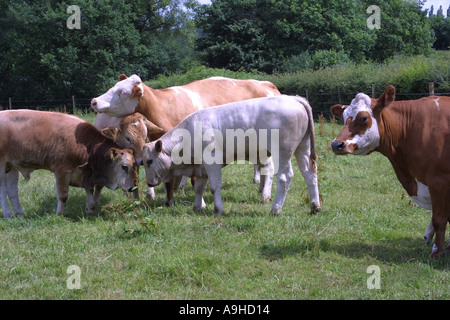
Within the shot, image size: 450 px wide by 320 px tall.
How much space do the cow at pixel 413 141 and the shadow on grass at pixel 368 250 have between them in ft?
0.72

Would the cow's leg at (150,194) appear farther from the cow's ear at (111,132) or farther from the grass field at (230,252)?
the cow's ear at (111,132)

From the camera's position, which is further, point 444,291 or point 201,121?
point 201,121

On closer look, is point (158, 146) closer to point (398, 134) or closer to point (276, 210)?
point (276, 210)

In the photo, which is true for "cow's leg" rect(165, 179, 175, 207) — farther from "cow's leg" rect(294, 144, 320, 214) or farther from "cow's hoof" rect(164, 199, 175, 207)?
"cow's leg" rect(294, 144, 320, 214)

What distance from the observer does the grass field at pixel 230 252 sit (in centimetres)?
431

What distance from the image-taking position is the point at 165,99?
8.08 m

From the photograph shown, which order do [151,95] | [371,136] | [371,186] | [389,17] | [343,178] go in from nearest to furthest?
1. [371,136]
2. [151,95]
3. [371,186]
4. [343,178]
5. [389,17]

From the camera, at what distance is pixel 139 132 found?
740cm

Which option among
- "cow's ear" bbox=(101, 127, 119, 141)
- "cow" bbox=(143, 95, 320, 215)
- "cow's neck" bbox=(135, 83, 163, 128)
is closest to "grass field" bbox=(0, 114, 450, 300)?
"cow" bbox=(143, 95, 320, 215)

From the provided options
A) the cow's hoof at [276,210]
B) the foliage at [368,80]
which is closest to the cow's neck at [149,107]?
the cow's hoof at [276,210]

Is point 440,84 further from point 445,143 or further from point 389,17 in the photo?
point 389,17

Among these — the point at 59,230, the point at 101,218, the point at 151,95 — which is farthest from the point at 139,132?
the point at 59,230

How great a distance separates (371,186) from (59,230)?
5.14 meters

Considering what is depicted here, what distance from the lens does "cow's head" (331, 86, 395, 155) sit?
4988 mm
